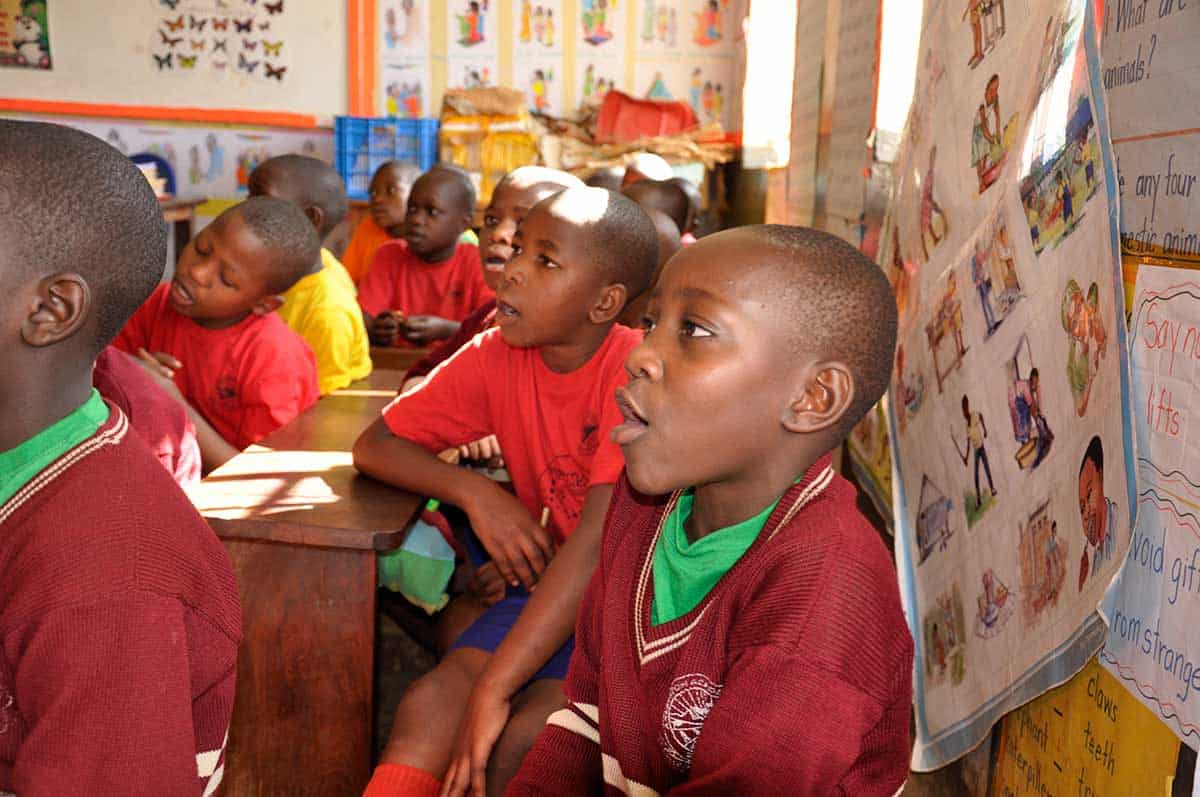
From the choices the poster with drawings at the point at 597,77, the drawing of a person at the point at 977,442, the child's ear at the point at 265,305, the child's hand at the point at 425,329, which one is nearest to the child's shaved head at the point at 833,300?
the drawing of a person at the point at 977,442

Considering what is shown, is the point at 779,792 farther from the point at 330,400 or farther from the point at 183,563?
the point at 330,400

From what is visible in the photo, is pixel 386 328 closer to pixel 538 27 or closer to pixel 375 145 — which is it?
pixel 375 145

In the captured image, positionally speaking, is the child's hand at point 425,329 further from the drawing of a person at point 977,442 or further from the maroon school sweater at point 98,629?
the maroon school sweater at point 98,629

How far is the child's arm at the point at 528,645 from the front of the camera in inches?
57.6

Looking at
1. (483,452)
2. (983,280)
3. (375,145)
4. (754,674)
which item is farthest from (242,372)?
(375,145)

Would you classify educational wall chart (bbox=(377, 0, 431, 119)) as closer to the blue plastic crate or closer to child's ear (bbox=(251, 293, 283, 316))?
the blue plastic crate

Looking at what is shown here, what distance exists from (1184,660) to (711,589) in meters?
0.45

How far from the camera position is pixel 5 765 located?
979 mm

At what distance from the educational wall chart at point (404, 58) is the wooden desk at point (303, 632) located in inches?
219

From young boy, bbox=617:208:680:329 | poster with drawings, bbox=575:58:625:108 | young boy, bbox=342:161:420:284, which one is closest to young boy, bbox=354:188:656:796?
young boy, bbox=617:208:680:329

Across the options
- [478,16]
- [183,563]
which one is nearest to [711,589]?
[183,563]

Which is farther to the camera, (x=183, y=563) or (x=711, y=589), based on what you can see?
(x=711, y=589)

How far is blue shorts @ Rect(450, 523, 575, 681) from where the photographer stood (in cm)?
164

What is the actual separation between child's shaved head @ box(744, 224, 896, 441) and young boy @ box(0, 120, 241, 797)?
628mm
